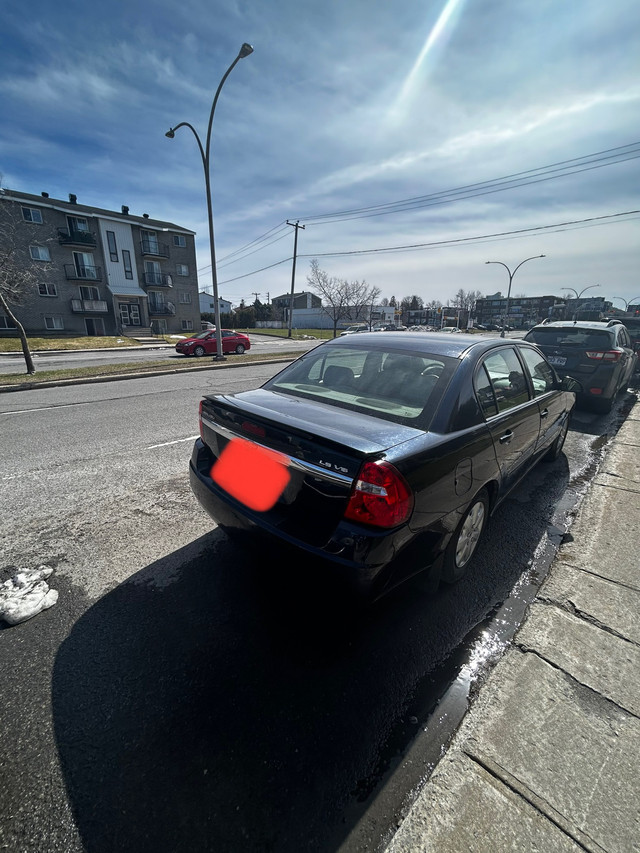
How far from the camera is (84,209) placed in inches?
1377

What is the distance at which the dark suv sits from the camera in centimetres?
688

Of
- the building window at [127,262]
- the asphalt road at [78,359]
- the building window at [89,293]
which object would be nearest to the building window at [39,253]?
the building window at [89,293]

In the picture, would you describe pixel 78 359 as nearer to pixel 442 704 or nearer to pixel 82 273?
pixel 442 704

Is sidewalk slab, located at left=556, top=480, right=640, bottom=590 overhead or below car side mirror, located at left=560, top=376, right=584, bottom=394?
below

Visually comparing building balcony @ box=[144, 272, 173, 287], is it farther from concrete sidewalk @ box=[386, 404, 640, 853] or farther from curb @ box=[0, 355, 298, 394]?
concrete sidewalk @ box=[386, 404, 640, 853]

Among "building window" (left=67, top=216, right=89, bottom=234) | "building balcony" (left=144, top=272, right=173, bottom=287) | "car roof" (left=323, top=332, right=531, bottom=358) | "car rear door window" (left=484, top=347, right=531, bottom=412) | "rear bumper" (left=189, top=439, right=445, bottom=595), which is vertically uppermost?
"building window" (left=67, top=216, right=89, bottom=234)

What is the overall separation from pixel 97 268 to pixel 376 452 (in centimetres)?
4203

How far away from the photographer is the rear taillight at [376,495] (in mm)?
1771

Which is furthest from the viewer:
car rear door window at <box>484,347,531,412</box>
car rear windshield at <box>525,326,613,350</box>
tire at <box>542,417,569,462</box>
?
car rear windshield at <box>525,326,613,350</box>

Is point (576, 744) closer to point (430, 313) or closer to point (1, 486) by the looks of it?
point (1, 486)

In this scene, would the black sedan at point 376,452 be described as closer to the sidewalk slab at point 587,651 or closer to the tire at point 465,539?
the tire at point 465,539

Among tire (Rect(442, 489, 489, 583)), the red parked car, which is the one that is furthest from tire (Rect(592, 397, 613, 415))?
the red parked car

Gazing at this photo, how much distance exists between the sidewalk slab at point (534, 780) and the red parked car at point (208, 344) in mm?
20724

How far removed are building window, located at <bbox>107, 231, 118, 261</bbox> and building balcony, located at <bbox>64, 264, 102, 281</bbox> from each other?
6.02 feet
